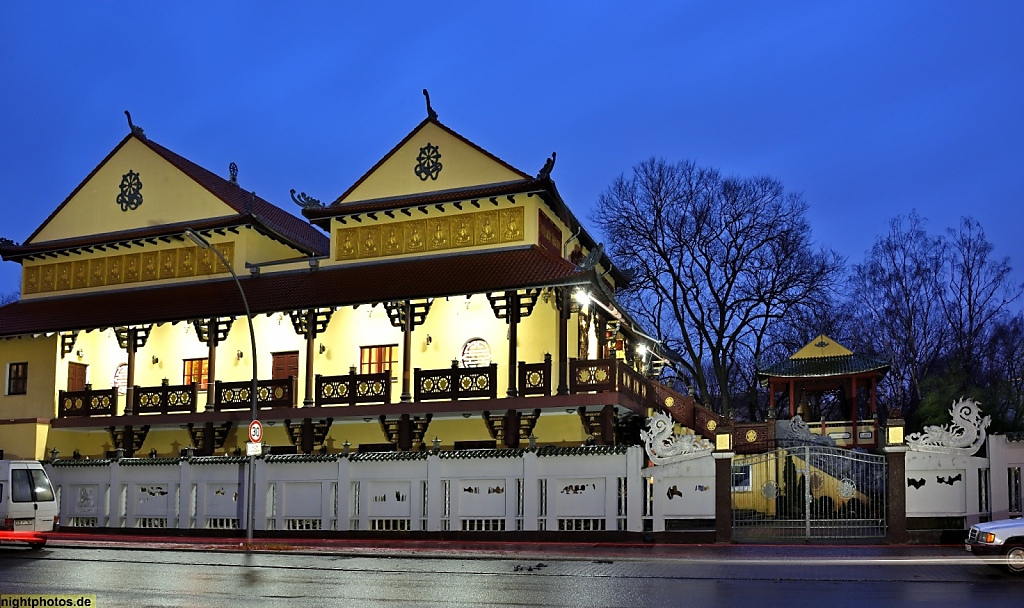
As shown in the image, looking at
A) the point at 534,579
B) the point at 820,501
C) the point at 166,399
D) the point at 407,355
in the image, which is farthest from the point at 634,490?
the point at 166,399

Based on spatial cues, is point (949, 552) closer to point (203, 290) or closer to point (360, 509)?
point (360, 509)

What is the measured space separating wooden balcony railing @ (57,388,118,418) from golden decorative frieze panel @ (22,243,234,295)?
4.61 m

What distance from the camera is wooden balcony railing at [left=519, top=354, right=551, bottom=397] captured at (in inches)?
1157

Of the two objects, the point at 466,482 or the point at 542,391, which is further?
the point at 542,391

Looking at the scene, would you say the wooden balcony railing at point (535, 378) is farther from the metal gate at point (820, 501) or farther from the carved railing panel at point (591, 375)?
the metal gate at point (820, 501)

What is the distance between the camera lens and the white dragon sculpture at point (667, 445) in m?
23.2

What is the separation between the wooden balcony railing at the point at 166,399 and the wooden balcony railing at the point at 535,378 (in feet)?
37.7

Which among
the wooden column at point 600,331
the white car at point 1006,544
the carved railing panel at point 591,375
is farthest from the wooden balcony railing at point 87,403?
the white car at point 1006,544

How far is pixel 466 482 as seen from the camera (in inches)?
1005

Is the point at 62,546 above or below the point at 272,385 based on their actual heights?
below

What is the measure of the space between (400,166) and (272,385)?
8334mm

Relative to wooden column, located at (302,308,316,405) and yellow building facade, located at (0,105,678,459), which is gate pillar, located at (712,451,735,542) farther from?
wooden column, located at (302,308,316,405)

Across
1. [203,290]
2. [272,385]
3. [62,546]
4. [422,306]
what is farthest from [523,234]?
[62,546]

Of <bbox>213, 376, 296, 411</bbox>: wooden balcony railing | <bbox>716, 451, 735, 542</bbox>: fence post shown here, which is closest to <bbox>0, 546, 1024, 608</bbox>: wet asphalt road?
<bbox>716, 451, 735, 542</bbox>: fence post
